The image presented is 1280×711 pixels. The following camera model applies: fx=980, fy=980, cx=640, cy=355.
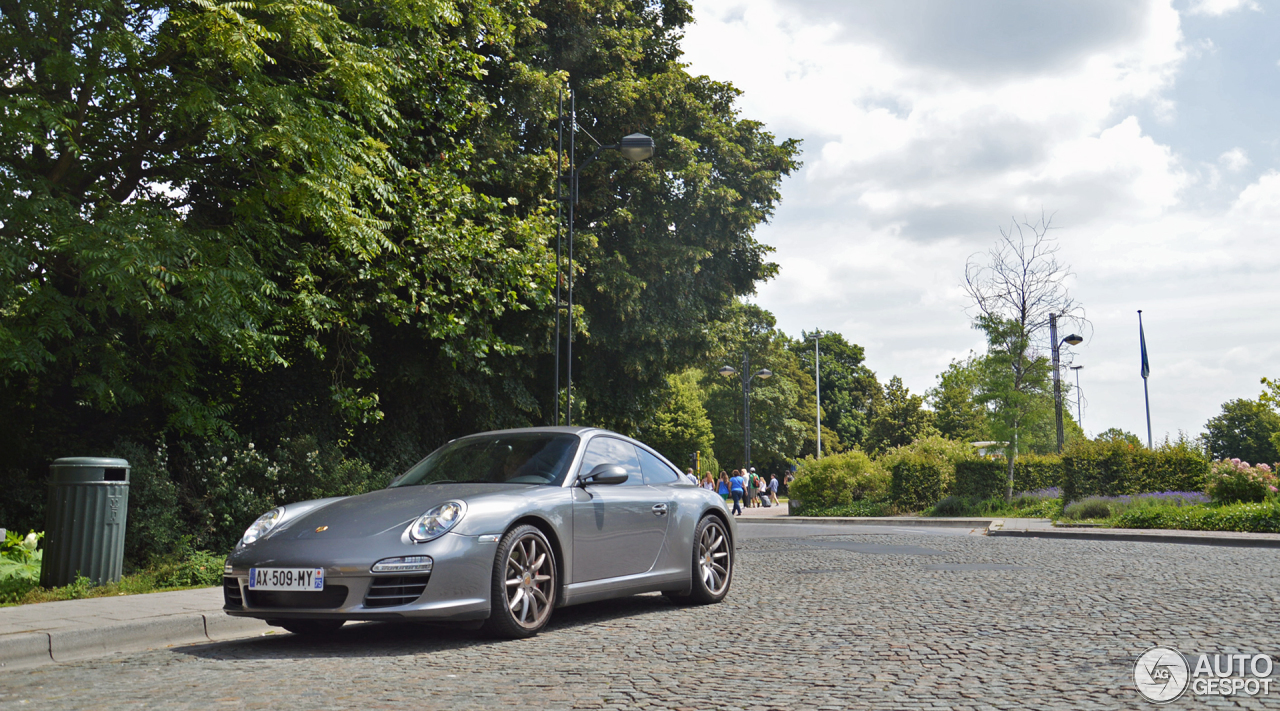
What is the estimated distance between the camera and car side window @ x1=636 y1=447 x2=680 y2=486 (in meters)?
8.11

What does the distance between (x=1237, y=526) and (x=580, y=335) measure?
13.2m

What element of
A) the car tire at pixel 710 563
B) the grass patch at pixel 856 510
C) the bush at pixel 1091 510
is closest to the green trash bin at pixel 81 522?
the car tire at pixel 710 563

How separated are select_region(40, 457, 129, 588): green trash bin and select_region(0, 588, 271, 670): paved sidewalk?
0.70 meters

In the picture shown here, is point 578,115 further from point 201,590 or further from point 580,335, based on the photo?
point 201,590

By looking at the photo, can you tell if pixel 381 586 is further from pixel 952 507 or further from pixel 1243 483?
pixel 952 507

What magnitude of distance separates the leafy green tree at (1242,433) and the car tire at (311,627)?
94137 millimetres

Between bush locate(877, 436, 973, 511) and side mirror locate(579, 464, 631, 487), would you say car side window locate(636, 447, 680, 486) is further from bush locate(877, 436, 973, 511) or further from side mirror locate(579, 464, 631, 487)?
bush locate(877, 436, 973, 511)

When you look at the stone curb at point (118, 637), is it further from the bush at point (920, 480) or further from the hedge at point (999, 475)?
the hedge at point (999, 475)

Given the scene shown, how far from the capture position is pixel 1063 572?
1064cm

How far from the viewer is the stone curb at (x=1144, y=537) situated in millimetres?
15133

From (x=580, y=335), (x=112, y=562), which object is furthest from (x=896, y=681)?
(x=580, y=335)

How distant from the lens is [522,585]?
21.1ft

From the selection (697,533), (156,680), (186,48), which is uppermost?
(186,48)

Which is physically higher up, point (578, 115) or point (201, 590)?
point (578, 115)
